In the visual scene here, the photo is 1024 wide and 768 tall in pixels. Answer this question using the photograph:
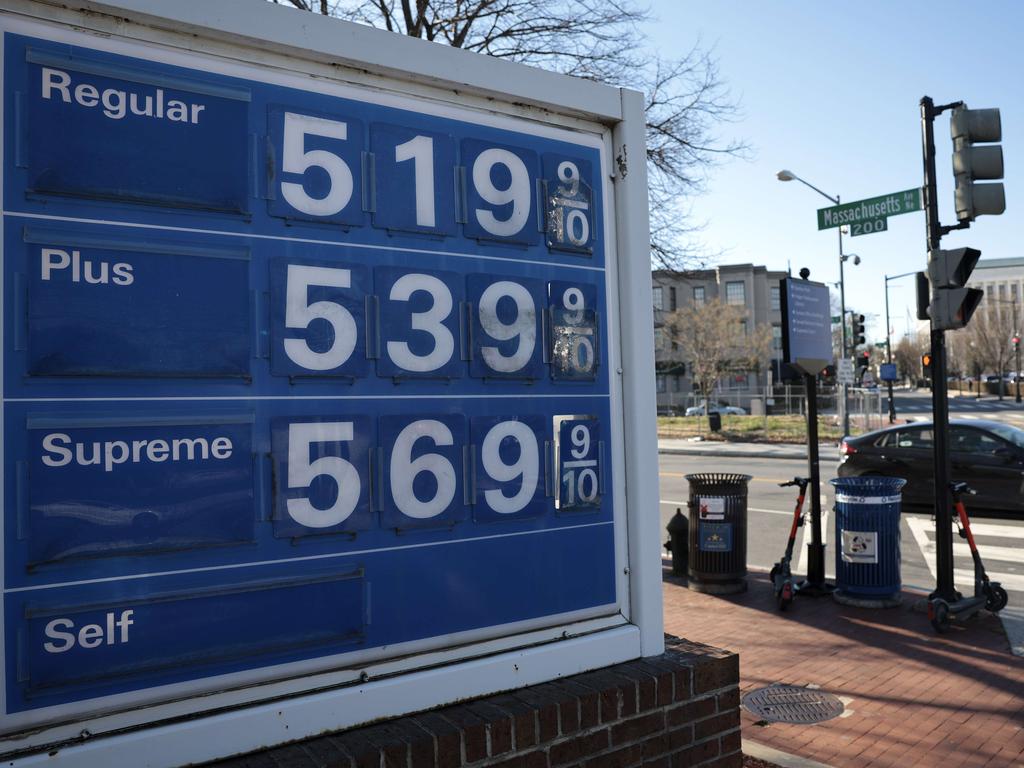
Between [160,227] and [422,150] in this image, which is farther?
[422,150]

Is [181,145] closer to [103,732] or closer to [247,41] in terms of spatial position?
[247,41]

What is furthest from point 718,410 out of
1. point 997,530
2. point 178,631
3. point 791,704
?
point 178,631

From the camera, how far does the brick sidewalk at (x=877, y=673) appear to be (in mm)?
4938

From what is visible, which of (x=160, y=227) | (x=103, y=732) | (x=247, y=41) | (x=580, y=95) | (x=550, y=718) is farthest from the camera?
(x=580, y=95)

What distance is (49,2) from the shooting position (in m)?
2.30

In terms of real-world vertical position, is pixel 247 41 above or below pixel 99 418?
above

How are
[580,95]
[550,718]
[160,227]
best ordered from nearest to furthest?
1. [160,227]
2. [550,718]
3. [580,95]

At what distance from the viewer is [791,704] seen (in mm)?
5695

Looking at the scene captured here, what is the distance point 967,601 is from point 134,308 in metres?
7.48

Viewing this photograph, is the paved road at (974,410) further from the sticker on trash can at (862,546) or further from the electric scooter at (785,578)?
the sticker on trash can at (862,546)

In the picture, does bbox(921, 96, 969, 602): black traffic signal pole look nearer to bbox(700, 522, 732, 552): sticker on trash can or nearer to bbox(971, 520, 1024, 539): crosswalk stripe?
Result: bbox(700, 522, 732, 552): sticker on trash can

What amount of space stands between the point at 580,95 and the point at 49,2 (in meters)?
1.82

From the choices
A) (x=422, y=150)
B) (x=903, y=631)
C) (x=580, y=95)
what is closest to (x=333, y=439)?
(x=422, y=150)

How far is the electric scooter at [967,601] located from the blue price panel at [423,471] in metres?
5.90
